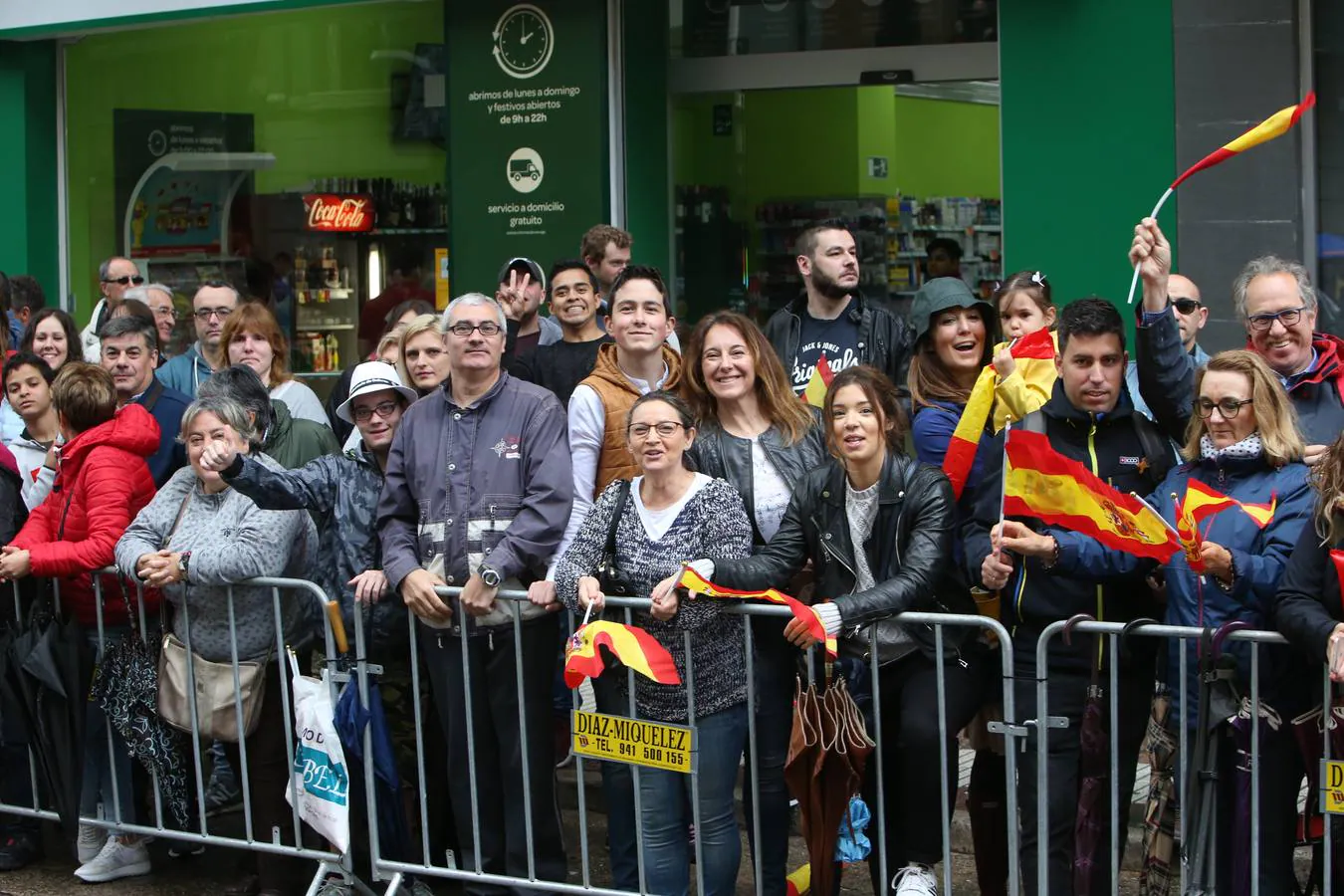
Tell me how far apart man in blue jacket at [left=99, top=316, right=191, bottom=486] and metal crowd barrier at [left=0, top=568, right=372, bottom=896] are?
0.83m

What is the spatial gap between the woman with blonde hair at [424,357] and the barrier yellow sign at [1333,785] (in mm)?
3591

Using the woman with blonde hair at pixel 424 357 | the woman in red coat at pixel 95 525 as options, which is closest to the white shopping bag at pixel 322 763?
the woman in red coat at pixel 95 525

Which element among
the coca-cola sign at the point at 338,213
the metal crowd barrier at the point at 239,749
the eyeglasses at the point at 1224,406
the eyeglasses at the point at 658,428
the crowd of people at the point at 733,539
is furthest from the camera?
the coca-cola sign at the point at 338,213

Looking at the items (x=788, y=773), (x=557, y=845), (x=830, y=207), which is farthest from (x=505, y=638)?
(x=830, y=207)

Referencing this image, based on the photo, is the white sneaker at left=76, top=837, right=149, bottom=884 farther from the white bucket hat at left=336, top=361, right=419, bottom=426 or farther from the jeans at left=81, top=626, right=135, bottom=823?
the white bucket hat at left=336, top=361, right=419, bottom=426

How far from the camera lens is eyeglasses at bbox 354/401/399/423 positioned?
6.72 metres

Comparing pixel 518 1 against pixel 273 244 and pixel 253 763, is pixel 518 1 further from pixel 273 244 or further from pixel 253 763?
pixel 253 763

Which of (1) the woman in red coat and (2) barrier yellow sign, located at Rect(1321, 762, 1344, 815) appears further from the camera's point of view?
(1) the woman in red coat

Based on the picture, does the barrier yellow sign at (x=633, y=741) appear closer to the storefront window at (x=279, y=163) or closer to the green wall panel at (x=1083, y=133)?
the green wall panel at (x=1083, y=133)

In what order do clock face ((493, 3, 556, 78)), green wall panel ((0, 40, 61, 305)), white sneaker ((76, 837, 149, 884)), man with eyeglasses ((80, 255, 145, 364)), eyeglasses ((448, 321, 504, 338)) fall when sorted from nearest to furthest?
eyeglasses ((448, 321, 504, 338)) < white sneaker ((76, 837, 149, 884)) < man with eyeglasses ((80, 255, 145, 364)) < clock face ((493, 3, 556, 78)) < green wall panel ((0, 40, 61, 305))

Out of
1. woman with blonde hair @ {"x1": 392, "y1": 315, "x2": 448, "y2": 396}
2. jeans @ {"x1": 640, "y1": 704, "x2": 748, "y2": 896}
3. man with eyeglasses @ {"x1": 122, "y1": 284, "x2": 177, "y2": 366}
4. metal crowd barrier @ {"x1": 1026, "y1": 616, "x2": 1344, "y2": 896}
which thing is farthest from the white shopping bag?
man with eyeglasses @ {"x1": 122, "y1": 284, "x2": 177, "y2": 366}

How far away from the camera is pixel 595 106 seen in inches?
421

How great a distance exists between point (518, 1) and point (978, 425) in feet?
19.5

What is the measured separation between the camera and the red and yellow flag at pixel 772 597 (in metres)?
5.51
